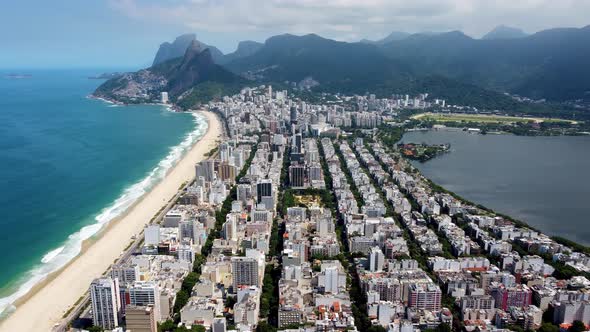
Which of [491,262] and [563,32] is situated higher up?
[563,32]

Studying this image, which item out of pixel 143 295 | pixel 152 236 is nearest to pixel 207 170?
pixel 152 236

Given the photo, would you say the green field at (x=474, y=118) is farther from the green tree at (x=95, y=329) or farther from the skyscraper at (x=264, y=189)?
the green tree at (x=95, y=329)

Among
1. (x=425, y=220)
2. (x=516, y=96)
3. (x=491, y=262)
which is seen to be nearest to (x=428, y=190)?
(x=425, y=220)

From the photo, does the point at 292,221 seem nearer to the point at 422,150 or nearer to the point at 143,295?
the point at 143,295

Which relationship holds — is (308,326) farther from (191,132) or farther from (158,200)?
(191,132)

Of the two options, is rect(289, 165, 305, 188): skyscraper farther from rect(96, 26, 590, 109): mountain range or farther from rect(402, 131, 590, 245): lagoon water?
rect(96, 26, 590, 109): mountain range

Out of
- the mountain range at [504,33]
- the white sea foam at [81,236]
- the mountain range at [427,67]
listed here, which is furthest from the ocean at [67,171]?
the mountain range at [504,33]
